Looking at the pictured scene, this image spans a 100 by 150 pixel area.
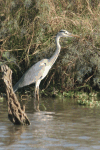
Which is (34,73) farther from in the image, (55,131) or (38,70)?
(55,131)

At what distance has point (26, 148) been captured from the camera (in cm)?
462

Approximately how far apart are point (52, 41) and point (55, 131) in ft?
19.4

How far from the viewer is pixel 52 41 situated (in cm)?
1135

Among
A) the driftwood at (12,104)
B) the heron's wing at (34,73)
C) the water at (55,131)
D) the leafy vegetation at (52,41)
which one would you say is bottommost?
the water at (55,131)

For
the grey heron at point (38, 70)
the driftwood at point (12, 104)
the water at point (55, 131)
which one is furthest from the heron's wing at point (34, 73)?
the driftwood at point (12, 104)

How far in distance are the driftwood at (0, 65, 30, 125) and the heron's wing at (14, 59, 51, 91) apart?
383 cm

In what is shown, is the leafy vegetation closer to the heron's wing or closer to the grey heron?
the grey heron

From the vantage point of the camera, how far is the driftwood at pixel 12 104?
630 cm

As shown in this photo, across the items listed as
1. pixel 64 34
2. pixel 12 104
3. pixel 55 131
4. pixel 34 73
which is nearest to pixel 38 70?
pixel 34 73

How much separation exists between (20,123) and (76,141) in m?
1.64

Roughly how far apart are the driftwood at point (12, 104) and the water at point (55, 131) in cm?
16

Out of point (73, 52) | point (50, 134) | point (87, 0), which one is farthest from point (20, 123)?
point (87, 0)

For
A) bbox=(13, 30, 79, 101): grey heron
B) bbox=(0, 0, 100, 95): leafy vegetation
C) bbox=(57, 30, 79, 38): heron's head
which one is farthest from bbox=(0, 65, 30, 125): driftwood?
bbox=(0, 0, 100, 95): leafy vegetation

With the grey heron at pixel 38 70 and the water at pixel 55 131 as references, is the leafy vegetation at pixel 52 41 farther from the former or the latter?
the water at pixel 55 131
